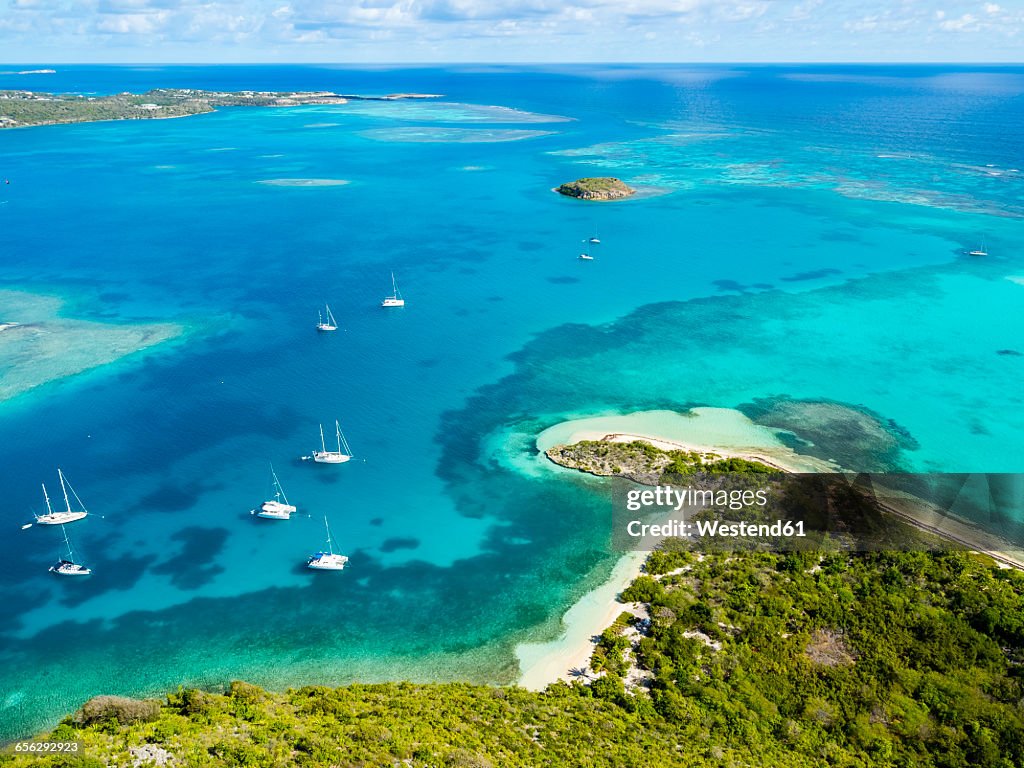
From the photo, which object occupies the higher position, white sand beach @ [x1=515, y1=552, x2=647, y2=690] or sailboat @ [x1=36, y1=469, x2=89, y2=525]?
sailboat @ [x1=36, y1=469, x2=89, y2=525]

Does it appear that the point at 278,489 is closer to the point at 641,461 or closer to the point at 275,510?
the point at 275,510

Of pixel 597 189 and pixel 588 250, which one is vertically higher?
pixel 597 189

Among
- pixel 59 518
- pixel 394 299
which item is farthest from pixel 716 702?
pixel 394 299

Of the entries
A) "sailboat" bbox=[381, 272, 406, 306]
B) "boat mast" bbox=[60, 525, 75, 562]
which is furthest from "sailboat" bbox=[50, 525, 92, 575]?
"sailboat" bbox=[381, 272, 406, 306]

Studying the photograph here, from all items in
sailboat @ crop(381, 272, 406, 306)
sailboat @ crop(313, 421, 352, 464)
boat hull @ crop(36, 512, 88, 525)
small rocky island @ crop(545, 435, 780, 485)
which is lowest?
boat hull @ crop(36, 512, 88, 525)

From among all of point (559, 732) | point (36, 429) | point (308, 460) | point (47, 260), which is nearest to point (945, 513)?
point (559, 732)

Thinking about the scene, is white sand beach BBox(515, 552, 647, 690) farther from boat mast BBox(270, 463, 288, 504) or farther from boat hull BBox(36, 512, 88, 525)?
boat hull BBox(36, 512, 88, 525)

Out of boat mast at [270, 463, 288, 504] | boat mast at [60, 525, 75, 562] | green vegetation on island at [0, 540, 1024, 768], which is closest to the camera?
green vegetation on island at [0, 540, 1024, 768]

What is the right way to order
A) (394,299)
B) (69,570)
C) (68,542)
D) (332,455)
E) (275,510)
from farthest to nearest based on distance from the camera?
(394,299) → (332,455) → (275,510) → (68,542) → (69,570)
